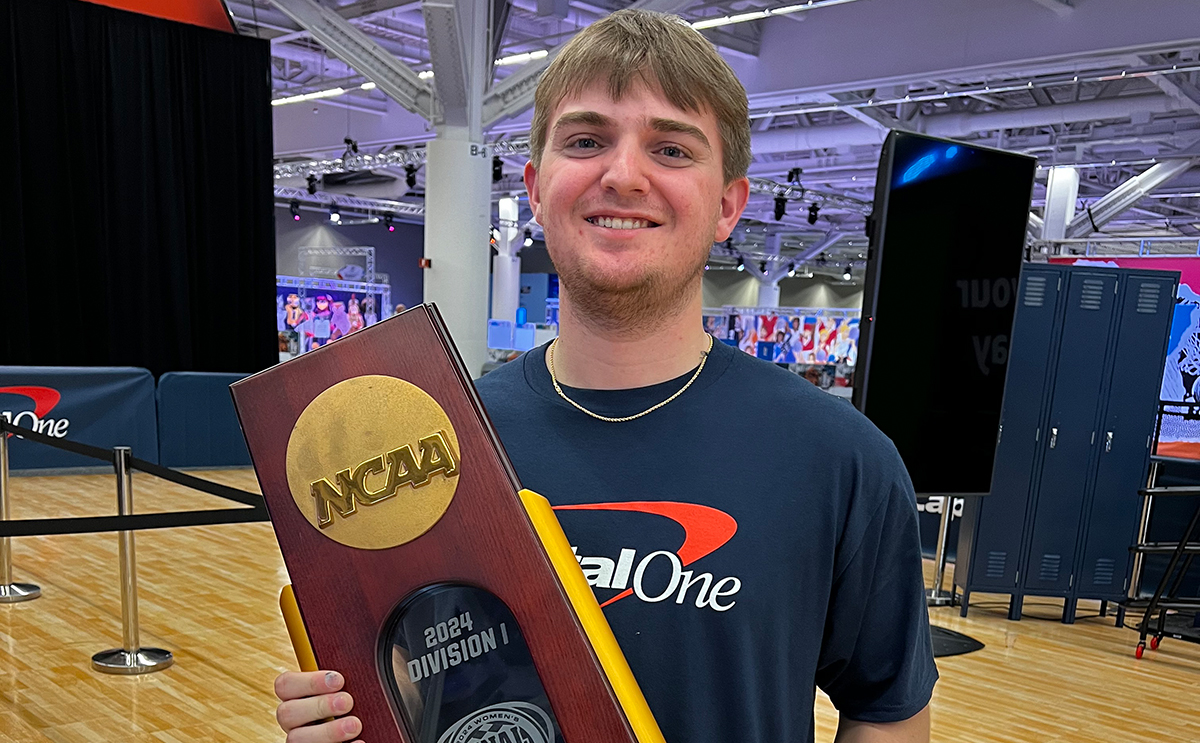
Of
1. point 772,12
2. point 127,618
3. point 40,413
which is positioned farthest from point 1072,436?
point 40,413

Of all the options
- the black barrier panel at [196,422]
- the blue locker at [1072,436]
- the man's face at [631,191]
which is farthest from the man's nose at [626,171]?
the black barrier panel at [196,422]

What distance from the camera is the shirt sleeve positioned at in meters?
0.97

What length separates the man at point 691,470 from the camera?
0.93 meters

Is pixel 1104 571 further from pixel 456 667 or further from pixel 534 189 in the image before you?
pixel 456 667

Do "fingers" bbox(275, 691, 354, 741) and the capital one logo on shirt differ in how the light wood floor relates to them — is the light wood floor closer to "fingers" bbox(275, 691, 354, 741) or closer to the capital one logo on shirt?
the capital one logo on shirt

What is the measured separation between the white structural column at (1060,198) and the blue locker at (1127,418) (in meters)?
7.73

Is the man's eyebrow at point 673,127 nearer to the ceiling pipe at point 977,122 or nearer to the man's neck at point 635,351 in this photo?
the man's neck at point 635,351

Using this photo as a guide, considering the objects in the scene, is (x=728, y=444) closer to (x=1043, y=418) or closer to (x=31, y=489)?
(x=1043, y=418)

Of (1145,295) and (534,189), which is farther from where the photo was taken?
(1145,295)

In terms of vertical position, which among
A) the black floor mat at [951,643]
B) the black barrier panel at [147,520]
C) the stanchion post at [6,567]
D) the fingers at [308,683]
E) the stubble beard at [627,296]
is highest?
the stubble beard at [627,296]

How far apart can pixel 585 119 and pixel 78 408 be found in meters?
7.76

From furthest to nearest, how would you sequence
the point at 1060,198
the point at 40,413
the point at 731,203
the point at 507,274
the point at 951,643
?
the point at 507,274 → the point at 1060,198 → the point at 40,413 → the point at 951,643 → the point at 731,203

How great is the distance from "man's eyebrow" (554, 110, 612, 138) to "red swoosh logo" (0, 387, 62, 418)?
7464 mm

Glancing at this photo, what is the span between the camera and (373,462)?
0.82m
